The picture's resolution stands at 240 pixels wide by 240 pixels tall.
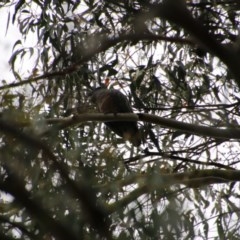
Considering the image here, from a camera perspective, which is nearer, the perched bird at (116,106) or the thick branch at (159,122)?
the thick branch at (159,122)

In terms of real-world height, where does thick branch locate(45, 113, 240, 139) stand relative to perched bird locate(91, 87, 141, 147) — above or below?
below

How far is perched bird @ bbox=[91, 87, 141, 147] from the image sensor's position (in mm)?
3271

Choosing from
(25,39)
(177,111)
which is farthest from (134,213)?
(25,39)

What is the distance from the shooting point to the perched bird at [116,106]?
327 cm

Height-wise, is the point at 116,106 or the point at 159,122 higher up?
the point at 116,106

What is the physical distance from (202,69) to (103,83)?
66cm

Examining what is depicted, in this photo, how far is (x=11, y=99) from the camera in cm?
207

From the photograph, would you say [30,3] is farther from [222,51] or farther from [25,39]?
[222,51]

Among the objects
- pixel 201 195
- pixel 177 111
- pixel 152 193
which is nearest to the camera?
pixel 152 193

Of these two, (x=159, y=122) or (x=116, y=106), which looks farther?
(x=116, y=106)

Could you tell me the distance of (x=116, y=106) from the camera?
3.34 metres

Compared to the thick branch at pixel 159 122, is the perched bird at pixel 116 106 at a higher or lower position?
higher

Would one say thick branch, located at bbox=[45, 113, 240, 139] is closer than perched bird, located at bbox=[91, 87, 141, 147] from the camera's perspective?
Yes

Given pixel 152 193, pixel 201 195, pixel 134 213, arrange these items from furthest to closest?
pixel 201 195 < pixel 152 193 < pixel 134 213
